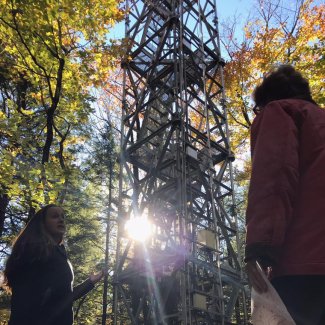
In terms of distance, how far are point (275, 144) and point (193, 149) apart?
6.12 m

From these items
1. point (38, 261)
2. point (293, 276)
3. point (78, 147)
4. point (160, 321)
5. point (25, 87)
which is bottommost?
point (160, 321)

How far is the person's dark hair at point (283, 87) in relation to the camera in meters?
2.17

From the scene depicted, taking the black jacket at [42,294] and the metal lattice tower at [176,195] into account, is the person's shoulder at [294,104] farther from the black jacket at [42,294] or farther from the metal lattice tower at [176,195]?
the metal lattice tower at [176,195]

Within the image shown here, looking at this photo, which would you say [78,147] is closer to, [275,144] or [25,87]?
[25,87]

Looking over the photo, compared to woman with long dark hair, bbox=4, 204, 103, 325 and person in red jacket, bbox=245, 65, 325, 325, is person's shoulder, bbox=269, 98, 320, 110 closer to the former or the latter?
person in red jacket, bbox=245, 65, 325, 325

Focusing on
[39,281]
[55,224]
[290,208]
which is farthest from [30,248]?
[290,208]

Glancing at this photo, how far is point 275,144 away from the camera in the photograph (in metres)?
1.78

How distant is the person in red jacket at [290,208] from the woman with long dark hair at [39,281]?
1.54 metres

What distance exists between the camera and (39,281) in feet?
8.46

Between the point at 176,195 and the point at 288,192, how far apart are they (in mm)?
6789

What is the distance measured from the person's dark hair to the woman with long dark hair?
1.83 metres

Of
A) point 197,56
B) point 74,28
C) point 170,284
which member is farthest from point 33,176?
point 197,56

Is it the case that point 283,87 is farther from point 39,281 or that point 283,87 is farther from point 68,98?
point 68,98

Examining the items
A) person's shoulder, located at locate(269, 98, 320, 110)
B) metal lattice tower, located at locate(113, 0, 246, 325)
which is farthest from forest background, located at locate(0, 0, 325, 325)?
person's shoulder, located at locate(269, 98, 320, 110)
